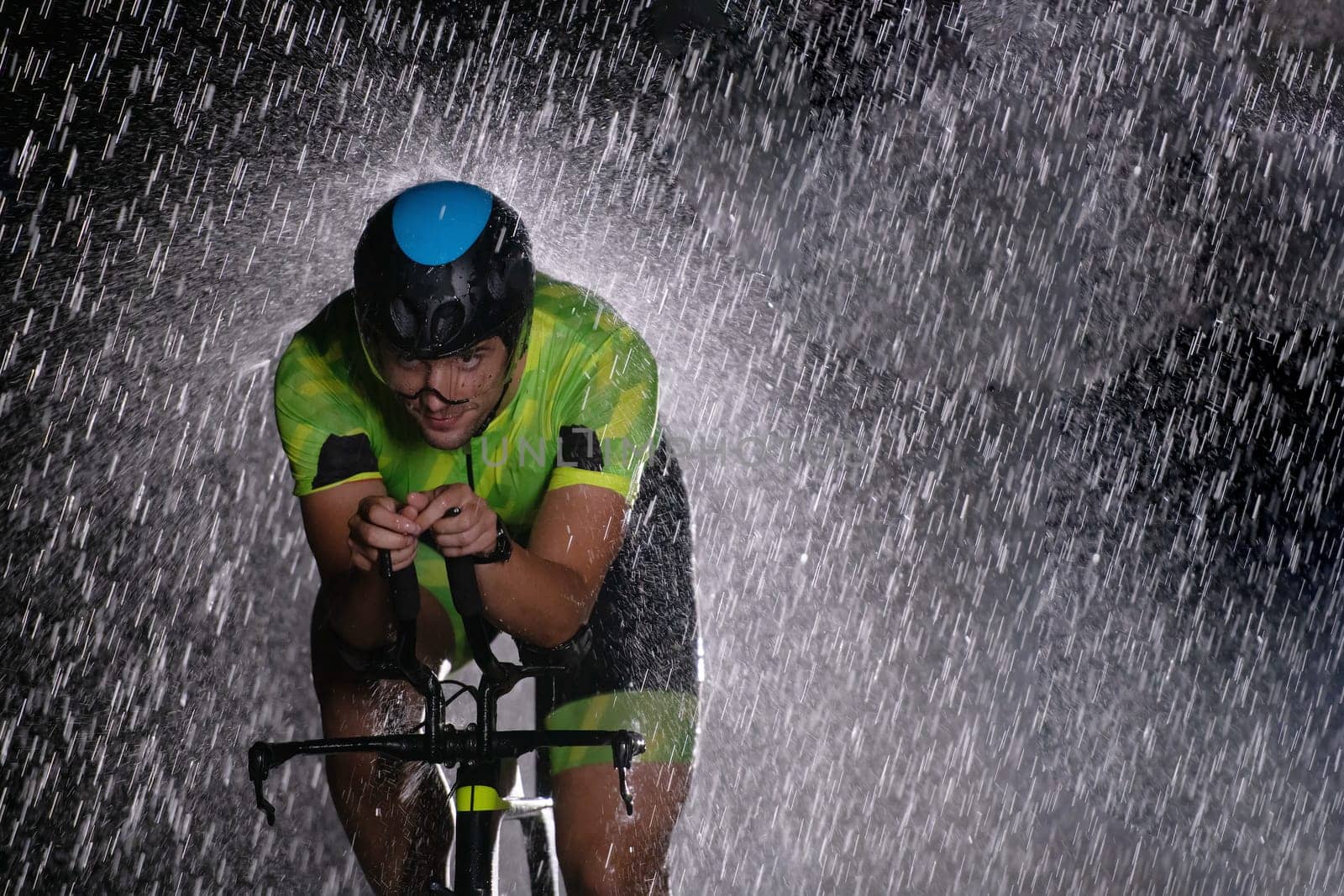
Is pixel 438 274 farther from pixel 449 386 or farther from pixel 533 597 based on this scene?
pixel 533 597

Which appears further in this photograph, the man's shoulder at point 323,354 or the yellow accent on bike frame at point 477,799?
the man's shoulder at point 323,354

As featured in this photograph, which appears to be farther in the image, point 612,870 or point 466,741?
point 612,870

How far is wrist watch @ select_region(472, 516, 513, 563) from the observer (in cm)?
110

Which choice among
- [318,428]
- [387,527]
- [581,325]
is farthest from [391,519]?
[581,325]

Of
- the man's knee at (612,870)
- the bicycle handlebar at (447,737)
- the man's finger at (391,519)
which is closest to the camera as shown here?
the man's finger at (391,519)

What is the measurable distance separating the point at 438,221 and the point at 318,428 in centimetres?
35

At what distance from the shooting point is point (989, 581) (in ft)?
13.8

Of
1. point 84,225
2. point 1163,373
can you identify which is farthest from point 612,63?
point 1163,373

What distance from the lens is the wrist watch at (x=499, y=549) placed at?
1096mm

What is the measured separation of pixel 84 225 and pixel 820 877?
315 cm

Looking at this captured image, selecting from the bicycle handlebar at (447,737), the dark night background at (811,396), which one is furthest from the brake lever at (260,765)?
the dark night background at (811,396)

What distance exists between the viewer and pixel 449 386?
1360mm

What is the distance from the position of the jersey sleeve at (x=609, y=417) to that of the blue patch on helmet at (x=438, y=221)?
11.1 inches

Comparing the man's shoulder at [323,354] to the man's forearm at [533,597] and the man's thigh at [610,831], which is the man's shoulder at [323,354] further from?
the man's thigh at [610,831]
